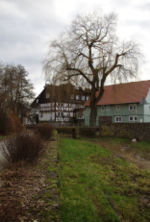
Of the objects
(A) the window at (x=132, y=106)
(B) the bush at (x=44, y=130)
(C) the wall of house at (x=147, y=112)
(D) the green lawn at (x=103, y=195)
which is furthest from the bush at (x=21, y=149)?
(A) the window at (x=132, y=106)

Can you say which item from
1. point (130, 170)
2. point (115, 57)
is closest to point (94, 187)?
point (130, 170)

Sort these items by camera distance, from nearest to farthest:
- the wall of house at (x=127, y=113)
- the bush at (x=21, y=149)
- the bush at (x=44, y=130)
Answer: the bush at (x=21, y=149) → the bush at (x=44, y=130) → the wall of house at (x=127, y=113)

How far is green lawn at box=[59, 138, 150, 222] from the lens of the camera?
14.0 ft

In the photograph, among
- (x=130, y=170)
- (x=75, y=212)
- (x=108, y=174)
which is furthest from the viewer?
(x=130, y=170)

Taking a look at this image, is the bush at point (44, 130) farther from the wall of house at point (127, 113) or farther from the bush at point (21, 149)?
the wall of house at point (127, 113)

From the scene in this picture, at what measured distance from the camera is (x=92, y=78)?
2322cm

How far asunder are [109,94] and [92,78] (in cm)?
1567

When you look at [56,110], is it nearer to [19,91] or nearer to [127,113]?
[19,91]

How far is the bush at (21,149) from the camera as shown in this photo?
550 cm

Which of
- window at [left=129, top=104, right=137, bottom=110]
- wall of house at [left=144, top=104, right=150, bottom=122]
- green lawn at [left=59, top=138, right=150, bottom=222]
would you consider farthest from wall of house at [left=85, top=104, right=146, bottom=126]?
green lawn at [left=59, top=138, right=150, bottom=222]

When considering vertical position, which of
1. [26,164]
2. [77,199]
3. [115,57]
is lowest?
[77,199]

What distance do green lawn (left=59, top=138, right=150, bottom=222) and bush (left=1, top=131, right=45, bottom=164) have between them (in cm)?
116

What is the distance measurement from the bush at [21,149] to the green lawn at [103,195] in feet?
3.80

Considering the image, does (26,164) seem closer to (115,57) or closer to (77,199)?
(77,199)
